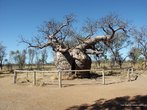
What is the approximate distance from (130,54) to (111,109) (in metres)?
46.2

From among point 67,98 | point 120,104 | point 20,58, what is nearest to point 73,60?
point 67,98

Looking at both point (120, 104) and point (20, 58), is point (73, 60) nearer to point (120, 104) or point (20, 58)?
point (120, 104)

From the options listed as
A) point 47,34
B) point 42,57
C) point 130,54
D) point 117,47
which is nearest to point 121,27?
point 47,34

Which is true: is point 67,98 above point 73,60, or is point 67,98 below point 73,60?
below

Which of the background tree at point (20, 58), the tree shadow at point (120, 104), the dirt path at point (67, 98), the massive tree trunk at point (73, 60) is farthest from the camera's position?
the background tree at point (20, 58)

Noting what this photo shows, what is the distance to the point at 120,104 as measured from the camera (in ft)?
36.1

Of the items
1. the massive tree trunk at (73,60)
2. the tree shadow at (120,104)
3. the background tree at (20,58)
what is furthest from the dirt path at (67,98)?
the background tree at (20,58)

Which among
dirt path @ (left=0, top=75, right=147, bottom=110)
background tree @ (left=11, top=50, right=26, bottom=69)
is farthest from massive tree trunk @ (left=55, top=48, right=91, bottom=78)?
background tree @ (left=11, top=50, right=26, bottom=69)

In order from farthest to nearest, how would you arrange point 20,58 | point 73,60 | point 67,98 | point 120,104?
point 20,58 → point 73,60 → point 67,98 → point 120,104

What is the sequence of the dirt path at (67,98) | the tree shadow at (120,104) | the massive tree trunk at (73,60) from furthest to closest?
the massive tree trunk at (73,60) → the dirt path at (67,98) → the tree shadow at (120,104)

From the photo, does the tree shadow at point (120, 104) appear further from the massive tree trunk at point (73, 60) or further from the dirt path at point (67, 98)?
the massive tree trunk at point (73, 60)

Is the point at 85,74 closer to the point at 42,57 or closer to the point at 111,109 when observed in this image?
the point at 111,109

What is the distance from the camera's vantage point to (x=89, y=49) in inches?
990

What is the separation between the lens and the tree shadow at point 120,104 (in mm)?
10492
